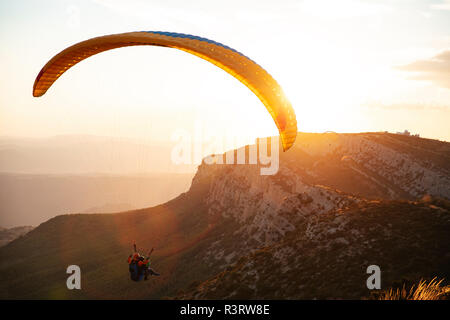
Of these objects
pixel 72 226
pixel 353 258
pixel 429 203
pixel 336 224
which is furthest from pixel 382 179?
pixel 72 226

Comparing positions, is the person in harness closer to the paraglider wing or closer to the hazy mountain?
the paraglider wing

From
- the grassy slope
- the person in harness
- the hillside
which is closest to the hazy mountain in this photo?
the hillside

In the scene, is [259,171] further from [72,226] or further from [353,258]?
[72,226]

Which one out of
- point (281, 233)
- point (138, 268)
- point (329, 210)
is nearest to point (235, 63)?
point (138, 268)

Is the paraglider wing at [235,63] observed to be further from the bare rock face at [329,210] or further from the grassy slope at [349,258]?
the bare rock face at [329,210]

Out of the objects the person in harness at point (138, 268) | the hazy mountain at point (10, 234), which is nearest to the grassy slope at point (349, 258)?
the person in harness at point (138, 268)

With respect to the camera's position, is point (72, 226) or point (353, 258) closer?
point (353, 258)

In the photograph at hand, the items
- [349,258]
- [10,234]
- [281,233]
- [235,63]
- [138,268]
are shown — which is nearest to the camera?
[235,63]

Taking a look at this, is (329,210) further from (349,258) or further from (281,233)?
(349,258)
